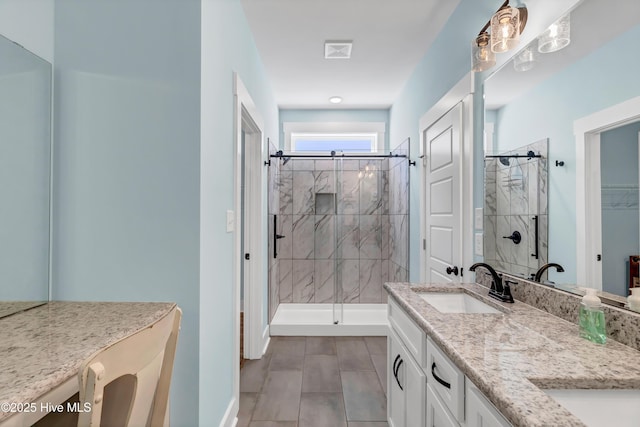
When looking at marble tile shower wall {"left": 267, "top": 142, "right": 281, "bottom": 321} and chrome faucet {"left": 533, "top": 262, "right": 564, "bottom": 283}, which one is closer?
chrome faucet {"left": 533, "top": 262, "right": 564, "bottom": 283}

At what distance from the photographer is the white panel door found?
2.10 metres

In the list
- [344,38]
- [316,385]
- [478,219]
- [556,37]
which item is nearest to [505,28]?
[556,37]

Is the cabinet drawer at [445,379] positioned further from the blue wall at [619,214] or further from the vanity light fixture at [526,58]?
the vanity light fixture at [526,58]

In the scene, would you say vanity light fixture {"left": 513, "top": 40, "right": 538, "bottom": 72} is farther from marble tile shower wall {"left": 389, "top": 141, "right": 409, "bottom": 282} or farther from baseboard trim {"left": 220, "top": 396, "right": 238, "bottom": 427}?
baseboard trim {"left": 220, "top": 396, "right": 238, "bottom": 427}

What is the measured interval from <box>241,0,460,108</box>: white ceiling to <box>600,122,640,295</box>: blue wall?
64.6 inches

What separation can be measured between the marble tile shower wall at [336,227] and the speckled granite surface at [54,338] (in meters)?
2.90

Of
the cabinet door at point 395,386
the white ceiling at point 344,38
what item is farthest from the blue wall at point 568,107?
the white ceiling at point 344,38

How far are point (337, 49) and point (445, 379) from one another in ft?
8.63

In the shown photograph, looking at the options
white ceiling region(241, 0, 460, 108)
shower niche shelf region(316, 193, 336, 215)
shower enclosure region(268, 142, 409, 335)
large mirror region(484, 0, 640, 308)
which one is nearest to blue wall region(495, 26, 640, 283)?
large mirror region(484, 0, 640, 308)

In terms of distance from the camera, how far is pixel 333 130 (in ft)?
14.7

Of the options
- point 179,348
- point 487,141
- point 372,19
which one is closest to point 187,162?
point 179,348

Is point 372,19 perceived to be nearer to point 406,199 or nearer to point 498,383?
point 406,199

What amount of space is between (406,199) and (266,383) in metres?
2.27

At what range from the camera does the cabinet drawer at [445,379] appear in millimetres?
946
